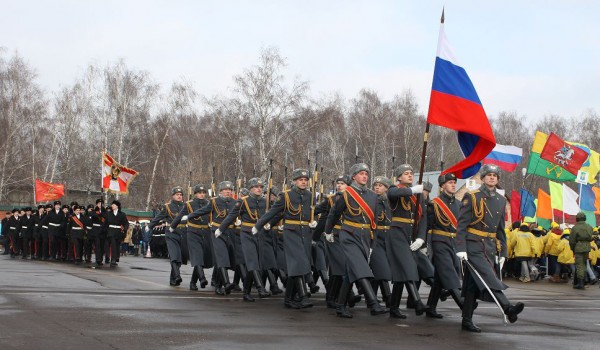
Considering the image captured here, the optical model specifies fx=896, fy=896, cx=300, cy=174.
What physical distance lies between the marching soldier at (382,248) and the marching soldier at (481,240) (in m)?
1.53

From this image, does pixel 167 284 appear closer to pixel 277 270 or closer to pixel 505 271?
pixel 277 270

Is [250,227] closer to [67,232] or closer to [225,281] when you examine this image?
[225,281]

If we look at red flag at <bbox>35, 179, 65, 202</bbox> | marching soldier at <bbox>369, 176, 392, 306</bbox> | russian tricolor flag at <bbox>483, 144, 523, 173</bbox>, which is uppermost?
russian tricolor flag at <bbox>483, 144, 523, 173</bbox>

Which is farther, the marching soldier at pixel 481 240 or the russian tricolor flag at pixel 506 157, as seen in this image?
the russian tricolor flag at pixel 506 157

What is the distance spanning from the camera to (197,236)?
1608 cm

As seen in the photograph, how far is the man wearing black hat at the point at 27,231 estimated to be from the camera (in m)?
29.7

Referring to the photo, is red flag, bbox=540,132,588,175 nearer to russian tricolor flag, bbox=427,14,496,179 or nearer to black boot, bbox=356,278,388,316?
russian tricolor flag, bbox=427,14,496,179

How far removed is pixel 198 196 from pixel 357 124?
46.9 m

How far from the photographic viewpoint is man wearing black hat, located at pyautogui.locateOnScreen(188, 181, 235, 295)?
14.8 metres

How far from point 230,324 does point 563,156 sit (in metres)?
19.0

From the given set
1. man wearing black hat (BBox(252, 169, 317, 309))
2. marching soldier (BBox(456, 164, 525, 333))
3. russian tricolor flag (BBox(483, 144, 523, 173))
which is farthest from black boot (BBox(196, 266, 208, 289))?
russian tricolor flag (BBox(483, 144, 523, 173))

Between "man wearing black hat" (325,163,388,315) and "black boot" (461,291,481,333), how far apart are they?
Result: 4.04ft

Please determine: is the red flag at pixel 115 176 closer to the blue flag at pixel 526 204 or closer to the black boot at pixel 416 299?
the blue flag at pixel 526 204

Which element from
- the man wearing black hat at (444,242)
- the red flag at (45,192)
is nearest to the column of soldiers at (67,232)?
the red flag at (45,192)
